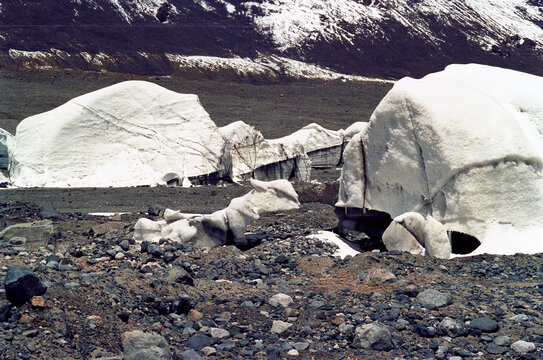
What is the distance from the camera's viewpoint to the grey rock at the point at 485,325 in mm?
6570

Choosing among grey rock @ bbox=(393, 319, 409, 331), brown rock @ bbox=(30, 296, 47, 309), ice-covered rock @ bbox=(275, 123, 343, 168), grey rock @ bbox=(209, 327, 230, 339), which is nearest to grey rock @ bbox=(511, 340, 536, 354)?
grey rock @ bbox=(393, 319, 409, 331)

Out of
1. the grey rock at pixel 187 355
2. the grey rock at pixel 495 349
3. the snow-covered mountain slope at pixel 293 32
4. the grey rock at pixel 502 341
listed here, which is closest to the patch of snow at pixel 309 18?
the snow-covered mountain slope at pixel 293 32

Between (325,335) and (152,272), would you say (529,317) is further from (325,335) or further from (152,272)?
(152,272)

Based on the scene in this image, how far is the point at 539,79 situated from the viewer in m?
11.9

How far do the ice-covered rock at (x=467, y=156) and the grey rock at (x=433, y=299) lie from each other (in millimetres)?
2948

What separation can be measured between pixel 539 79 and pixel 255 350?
Result: 8010 mm

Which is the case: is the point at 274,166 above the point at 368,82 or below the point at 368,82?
above

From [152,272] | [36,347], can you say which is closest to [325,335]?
[36,347]

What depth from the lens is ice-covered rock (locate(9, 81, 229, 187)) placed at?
19938 mm

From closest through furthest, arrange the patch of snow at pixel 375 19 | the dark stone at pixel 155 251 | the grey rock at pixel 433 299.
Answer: the grey rock at pixel 433 299
the dark stone at pixel 155 251
the patch of snow at pixel 375 19

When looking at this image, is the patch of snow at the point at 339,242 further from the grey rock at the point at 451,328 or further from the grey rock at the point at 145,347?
the grey rock at the point at 145,347

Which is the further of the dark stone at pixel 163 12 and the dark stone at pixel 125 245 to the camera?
the dark stone at pixel 163 12

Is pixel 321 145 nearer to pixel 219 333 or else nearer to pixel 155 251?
pixel 155 251

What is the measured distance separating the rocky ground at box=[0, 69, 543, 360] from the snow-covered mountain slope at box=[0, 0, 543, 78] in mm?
47523
